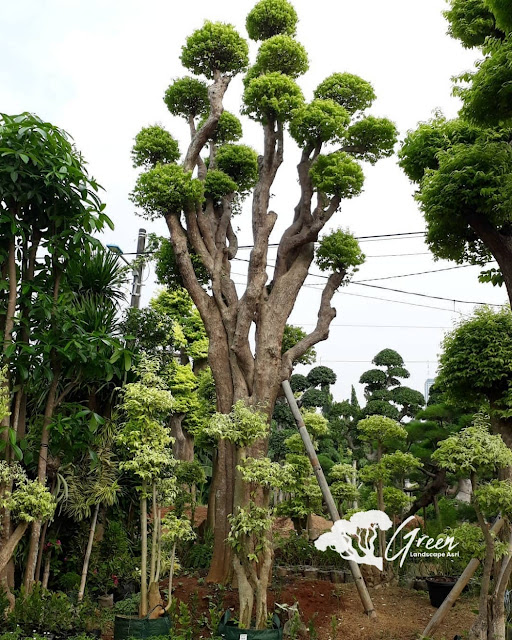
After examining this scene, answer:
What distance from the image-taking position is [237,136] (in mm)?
8352

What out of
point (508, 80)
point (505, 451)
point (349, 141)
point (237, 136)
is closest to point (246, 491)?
point (505, 451)

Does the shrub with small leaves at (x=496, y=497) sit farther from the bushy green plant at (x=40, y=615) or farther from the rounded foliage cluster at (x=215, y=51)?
the rounded foliage cluster at (x=215, y=51)

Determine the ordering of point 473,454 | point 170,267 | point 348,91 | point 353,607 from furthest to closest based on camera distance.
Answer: point 170,267, point 348,91, point 353,607, point 473,454

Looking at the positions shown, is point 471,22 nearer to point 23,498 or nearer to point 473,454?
point 473,454

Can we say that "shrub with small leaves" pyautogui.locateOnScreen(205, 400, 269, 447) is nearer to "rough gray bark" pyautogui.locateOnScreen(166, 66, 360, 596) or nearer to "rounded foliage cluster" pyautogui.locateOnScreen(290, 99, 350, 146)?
"rough gray bark" pyautogui.locateOnScreen(166, 66, 360, 596)

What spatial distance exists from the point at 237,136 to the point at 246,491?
5.65 meters

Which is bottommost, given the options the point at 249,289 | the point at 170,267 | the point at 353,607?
the point at 353,607

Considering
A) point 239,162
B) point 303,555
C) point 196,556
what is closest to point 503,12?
point 239,162

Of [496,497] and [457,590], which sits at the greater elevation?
[496,497]

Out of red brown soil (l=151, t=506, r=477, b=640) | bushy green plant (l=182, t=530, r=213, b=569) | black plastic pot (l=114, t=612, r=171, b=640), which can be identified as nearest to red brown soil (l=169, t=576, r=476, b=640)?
red brown soil (l=151, t=506, r=477, b=640)

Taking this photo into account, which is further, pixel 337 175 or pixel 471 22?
pixel 337 175

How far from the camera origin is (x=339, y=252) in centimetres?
714

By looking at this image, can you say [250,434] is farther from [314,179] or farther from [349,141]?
[349,141]

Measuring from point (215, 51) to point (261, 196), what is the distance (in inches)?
84.7
